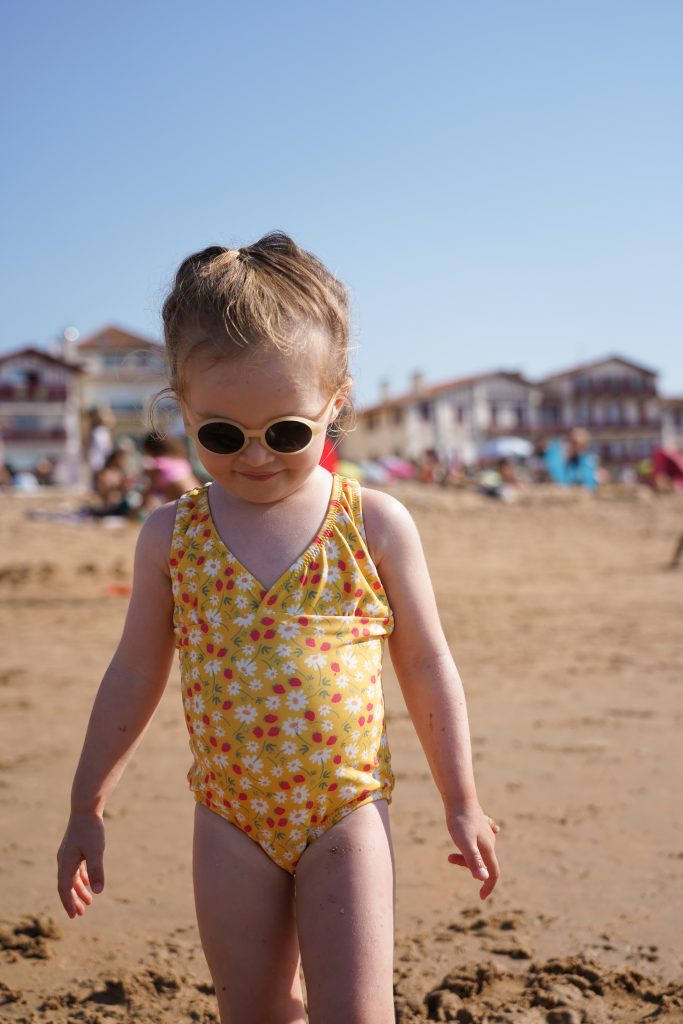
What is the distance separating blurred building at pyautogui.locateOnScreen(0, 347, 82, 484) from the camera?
174 feet

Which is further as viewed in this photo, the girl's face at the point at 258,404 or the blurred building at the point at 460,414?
the blurred building at the point at 460,414

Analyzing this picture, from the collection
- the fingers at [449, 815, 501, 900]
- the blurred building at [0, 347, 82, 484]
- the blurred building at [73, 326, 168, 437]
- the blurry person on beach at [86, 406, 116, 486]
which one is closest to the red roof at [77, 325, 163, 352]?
the blurred building at [73, 326, 168, 437]

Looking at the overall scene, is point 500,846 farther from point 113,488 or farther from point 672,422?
point 672,422

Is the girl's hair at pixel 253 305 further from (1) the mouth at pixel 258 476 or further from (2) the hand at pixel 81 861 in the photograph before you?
(2) the hand at pixel 81 861

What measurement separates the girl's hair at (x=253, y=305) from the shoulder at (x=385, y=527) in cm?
26

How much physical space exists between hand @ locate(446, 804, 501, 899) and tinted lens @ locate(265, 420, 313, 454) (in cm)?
77

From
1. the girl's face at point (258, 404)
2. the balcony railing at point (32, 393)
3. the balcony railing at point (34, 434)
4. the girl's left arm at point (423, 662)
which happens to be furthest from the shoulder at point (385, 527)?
the balcony railing at point (32, 393)

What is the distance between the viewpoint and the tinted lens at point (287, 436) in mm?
1944

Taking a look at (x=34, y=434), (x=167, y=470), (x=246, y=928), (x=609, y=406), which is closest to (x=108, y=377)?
(x=34, y=434)

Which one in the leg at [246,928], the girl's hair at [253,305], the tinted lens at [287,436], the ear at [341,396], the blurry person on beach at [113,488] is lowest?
the leg at [246,928]

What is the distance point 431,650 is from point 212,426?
624 millimetres

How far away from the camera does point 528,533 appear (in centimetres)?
1549

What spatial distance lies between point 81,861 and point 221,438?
88cm

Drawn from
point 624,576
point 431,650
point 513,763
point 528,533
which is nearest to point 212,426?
point 431,650
